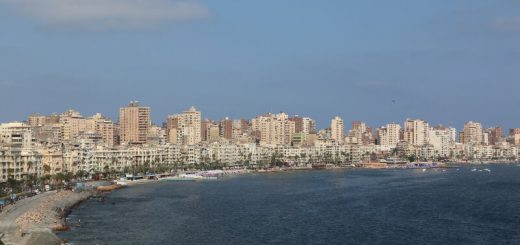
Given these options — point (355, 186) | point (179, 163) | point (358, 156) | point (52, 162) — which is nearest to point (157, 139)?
point (179, 163)

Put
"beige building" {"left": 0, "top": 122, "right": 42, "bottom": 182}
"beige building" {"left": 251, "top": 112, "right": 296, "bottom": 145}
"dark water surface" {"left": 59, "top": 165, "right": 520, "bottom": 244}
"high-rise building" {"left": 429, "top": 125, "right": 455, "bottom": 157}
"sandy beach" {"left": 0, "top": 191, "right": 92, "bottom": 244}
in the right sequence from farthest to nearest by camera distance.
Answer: "high-rise building" {"left": 429, "top": 125, "right": 455, "bottom": 157} < "beige building" {"left": 251, "top": 112, "right": 296, "bottom": 145} < "beige building" {"left": 0, "top": 122, "right": 42, "bottom": 182} < "dark water surface" {"left": 59, "top": 165, "right": 520, "bottom": 244} < "sandy beach" {"left": 0, "top": 191, "right": 92, "bottom": 244}

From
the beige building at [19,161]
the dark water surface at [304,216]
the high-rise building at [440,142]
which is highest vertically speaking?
the high-rise building at [440,142]

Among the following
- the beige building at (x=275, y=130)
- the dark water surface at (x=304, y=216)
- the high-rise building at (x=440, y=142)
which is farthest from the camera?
the high-rise building at (x=440, y=142)

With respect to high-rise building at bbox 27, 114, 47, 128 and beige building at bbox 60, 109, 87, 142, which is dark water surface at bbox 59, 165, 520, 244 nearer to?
beige building at bbox 60, 109, 87, 142

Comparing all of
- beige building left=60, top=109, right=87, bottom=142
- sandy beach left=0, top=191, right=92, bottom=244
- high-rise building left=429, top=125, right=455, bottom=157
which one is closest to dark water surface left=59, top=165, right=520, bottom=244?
sandy beach left=0, top=191, right=92, bottom=244

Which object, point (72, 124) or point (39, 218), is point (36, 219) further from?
point (72, 124)

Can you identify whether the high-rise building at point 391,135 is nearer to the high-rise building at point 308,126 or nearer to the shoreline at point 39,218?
the high-rise building at point 308,126

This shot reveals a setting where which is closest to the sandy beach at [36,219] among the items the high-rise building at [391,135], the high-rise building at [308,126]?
the high-rise building at [308,126]
